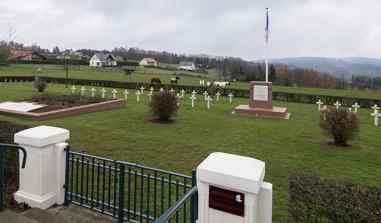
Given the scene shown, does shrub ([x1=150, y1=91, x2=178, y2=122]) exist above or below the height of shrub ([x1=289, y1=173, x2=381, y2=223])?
above

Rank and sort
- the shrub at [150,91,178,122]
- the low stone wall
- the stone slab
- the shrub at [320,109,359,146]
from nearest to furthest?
1. the shrub at [320,109,359,146]
2. the shrub at [150,91,178,122]
3. the low stone wall
4. the stone slab

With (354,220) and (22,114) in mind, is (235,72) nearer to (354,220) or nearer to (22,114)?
(22,114)

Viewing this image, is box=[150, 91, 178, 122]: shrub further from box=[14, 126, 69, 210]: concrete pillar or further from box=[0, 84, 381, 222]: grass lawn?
box=[14, 126, 69, 210]: concrete pillar

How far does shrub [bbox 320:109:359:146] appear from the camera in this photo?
11000mm

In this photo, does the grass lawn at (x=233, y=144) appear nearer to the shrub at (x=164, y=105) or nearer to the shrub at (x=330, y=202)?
the shrub at (x=330, y=202)

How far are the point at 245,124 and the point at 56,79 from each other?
32476mm

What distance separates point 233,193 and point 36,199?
3556mm

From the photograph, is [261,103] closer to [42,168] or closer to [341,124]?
[341,124]

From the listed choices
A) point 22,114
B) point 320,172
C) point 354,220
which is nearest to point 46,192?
point 354,220

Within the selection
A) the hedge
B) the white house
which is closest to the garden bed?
the hedge

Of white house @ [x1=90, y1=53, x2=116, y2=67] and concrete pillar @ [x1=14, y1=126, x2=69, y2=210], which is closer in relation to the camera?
concrete pillar @ [x1=14, y1=126, x2=69, y2=210]

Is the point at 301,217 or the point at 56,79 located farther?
the point at 56,79

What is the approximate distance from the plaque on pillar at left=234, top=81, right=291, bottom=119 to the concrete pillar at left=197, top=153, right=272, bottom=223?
1504 centimetres

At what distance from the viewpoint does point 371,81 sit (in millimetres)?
78625
